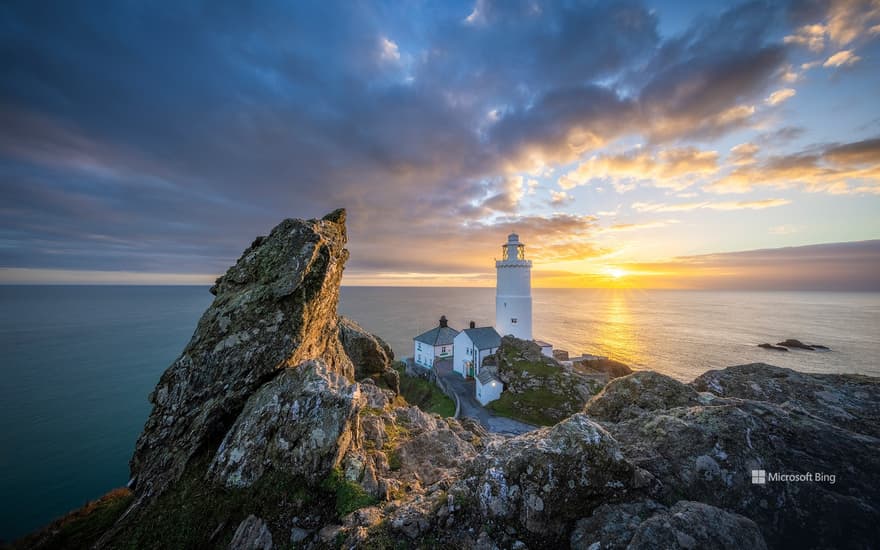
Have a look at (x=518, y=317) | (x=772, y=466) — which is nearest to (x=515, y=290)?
(x=518, y=317)

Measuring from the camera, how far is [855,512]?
4324 millimetres

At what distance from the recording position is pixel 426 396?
40219mm

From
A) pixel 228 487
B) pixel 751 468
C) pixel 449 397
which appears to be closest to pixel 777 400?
pixel 751 468

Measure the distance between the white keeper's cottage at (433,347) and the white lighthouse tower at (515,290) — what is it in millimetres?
10548

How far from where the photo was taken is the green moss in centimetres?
638

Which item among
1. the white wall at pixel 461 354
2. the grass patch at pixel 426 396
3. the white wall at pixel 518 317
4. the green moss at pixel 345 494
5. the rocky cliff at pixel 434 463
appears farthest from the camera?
the white wall at pixel 518 317

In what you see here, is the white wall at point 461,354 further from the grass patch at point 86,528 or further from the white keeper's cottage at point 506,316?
the grass patch at point 86,528

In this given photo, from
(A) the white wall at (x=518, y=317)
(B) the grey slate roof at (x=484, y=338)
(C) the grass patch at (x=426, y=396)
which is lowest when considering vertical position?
(C) the grass patch at (x=426, y=396)

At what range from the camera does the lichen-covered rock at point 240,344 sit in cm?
763

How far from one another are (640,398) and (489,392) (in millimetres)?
27640

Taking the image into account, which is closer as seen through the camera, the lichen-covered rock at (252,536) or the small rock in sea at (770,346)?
the lichen-covered rock at (252,536)

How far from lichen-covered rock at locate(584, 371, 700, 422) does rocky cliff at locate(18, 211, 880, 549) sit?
5 cm

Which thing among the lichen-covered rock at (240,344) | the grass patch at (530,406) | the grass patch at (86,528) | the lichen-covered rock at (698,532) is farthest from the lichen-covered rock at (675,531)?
the grass patch at (530,406)

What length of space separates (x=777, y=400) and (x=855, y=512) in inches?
227
